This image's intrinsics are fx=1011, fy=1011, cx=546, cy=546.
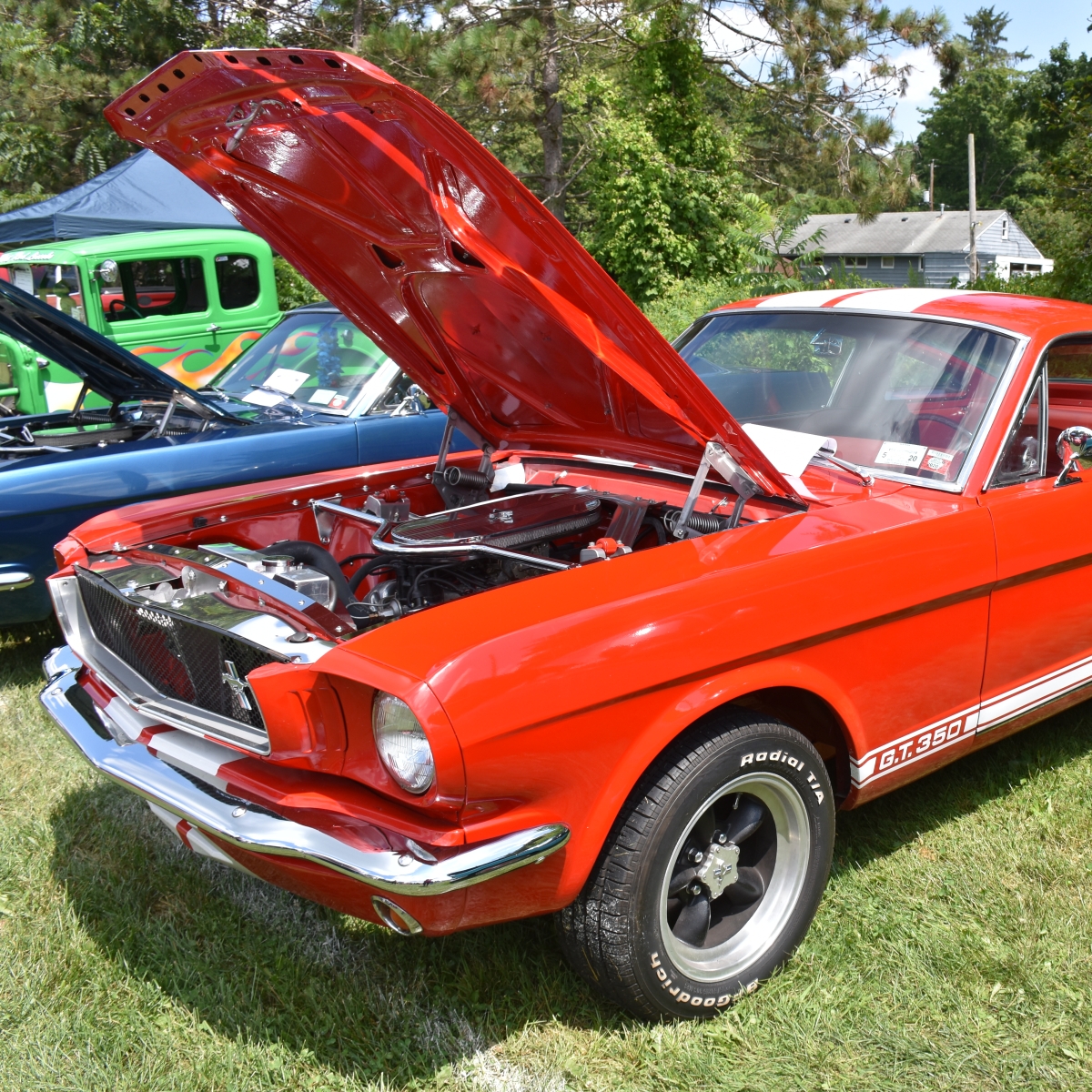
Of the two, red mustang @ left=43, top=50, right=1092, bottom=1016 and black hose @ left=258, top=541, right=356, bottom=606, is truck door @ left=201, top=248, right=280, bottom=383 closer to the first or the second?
red mustang @ left=43, top=50, right=1092, bottom=1016

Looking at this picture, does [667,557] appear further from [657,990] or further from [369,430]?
[369,430]

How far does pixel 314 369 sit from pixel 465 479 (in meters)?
2.36

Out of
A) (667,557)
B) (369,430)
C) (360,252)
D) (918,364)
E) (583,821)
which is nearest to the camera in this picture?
(583,821)

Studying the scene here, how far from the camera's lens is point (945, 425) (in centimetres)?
286

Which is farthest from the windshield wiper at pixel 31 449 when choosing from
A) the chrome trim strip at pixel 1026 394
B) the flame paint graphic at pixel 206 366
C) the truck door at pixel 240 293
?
the truck door at pixel 240 293

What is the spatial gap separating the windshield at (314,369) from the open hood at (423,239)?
1982 millimetres

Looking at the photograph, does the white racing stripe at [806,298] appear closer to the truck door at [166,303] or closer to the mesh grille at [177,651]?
the mesh grille at [177,651]

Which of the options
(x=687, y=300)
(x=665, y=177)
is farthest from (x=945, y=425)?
(x=665, y=177)

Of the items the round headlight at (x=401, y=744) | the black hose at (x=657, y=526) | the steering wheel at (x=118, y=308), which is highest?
the black hose at (x=657, y=526)

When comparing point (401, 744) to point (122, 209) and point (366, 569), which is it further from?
point (122, 209)

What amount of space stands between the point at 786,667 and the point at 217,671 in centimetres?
126

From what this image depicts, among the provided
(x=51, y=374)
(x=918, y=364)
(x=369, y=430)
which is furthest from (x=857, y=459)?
(x=51, y=374)

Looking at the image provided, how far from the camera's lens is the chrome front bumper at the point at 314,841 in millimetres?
1812

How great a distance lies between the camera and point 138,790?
87.7 inches
